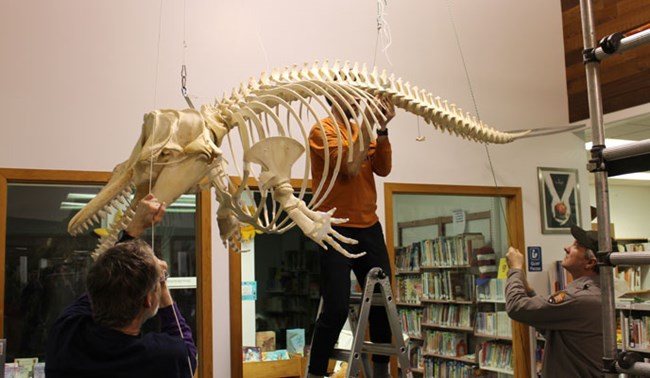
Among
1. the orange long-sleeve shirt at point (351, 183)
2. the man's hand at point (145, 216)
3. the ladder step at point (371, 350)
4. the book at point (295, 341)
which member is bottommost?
the book at point (295, 341)

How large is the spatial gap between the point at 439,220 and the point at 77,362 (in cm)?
437

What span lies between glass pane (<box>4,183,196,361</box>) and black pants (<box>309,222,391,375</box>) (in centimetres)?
158

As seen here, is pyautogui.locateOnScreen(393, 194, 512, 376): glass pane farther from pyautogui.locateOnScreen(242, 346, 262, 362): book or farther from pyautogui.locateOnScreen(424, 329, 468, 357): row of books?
pyautogui.locateOnScreen(242, 346, 262, 362): book

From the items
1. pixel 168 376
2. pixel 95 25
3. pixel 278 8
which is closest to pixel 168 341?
pixel 168 376

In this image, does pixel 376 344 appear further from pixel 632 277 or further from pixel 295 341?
pixel 632 277

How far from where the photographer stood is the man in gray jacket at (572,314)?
308cm

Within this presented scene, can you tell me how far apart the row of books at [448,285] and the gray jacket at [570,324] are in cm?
272

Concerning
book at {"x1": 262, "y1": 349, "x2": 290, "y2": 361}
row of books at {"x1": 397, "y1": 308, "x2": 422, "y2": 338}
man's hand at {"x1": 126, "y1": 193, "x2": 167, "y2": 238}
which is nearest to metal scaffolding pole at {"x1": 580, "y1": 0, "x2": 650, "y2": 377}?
man's hand at {"x1": 126, "y1": 193, "x2": 167, "y2": 238}

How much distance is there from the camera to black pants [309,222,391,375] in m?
2.92

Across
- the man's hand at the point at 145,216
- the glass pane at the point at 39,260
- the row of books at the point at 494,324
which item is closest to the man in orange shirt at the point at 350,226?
the man's hand at the point at 145,216

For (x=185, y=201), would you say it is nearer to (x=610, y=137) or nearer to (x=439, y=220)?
(x=439, y=220)

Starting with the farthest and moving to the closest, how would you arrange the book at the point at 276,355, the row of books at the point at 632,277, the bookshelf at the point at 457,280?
the row of books at the point at 632,277 < the bookshelf at the point at 457,280 < the book at the point at 276,355

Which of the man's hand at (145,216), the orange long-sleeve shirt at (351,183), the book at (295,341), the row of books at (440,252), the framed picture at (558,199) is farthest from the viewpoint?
the row of books at (440,252)

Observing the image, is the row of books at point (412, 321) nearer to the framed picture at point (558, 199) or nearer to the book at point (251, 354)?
the framed picture at point (558, 199)
